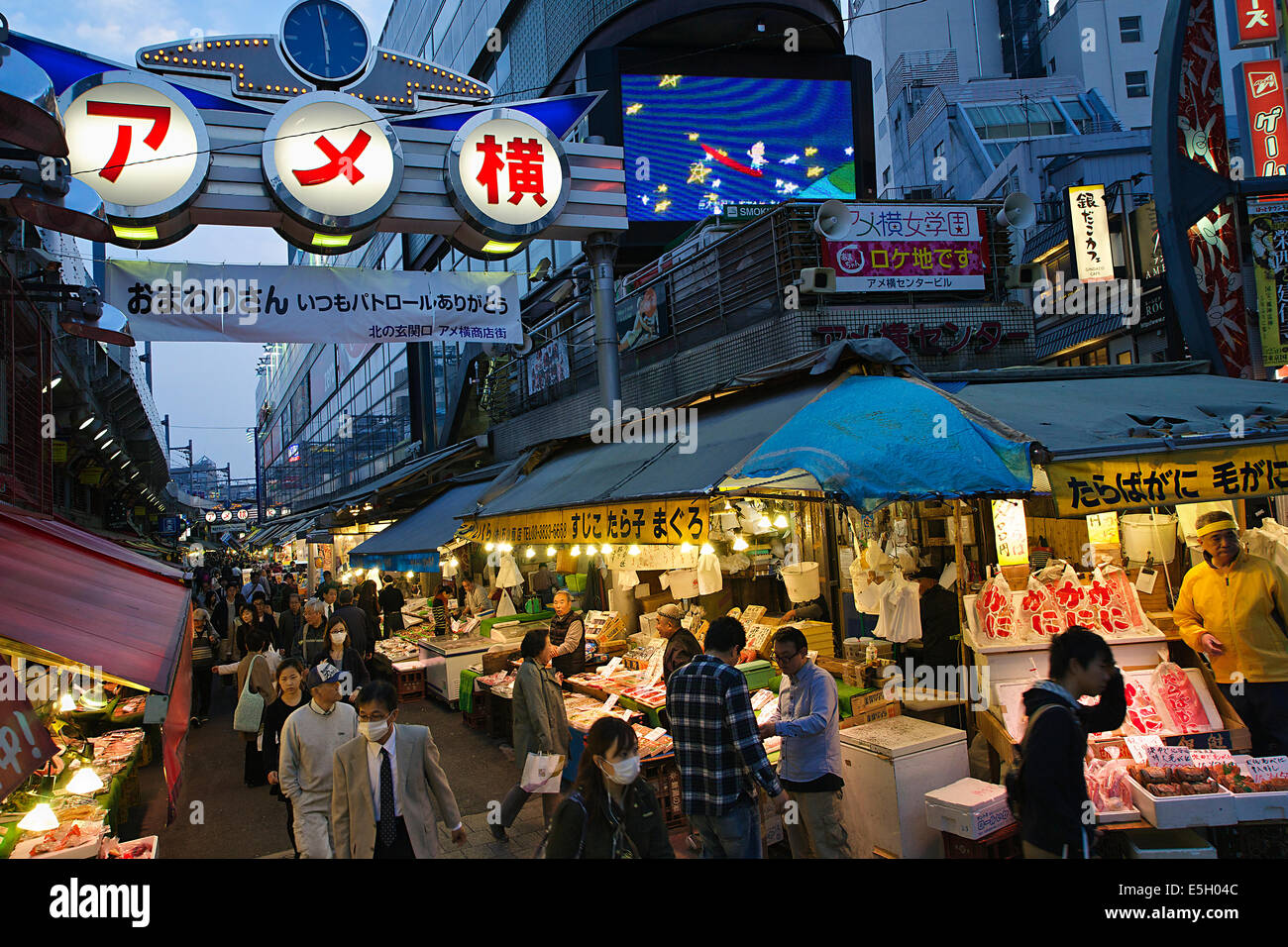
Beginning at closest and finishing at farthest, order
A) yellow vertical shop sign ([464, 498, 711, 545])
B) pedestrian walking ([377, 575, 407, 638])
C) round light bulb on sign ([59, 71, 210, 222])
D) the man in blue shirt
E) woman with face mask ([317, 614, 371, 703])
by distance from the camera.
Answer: the man in blue shirt
yellow vertical shop sign ([464, 498, 711, 545])
round light bulb on sign ([59, 71, 210, 222])
woman with face mask ([317, 614, 371, 703])
pedestrian walking ([377, 575, 407, 638])

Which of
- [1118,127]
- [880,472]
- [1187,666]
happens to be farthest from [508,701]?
[1118,127]

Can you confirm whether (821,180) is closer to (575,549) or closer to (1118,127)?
(575,549)

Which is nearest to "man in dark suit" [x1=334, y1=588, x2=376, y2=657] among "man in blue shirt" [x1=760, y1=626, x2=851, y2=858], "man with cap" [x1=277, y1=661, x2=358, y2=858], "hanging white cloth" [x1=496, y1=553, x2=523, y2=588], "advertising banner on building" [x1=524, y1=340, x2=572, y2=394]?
"hanging white cloth" [x1=496, y1=553, x2=523, y2=588]

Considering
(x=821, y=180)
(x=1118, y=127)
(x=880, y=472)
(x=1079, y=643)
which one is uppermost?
(x=1118, y=127)

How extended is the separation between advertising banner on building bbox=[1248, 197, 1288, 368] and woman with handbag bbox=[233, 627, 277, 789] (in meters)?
12.2

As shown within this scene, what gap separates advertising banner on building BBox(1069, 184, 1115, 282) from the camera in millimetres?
11867

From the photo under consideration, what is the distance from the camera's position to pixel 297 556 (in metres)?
59.2

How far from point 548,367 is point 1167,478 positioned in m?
13.5

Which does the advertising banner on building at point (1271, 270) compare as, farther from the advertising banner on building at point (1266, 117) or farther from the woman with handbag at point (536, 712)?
the woman with handbag at point (536, 712)

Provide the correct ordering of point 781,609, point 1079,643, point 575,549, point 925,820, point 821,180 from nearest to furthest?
point 1079,643 < point 925,820 < point 575,549 < point 781,609 < point 821,180

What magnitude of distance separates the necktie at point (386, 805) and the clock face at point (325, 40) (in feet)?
31.6

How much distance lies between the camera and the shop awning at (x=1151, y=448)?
18.4 feet

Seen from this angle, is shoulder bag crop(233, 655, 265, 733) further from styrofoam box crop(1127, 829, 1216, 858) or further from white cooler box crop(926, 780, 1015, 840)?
styrofoam box crop(1127, 829, 1216, 858)
